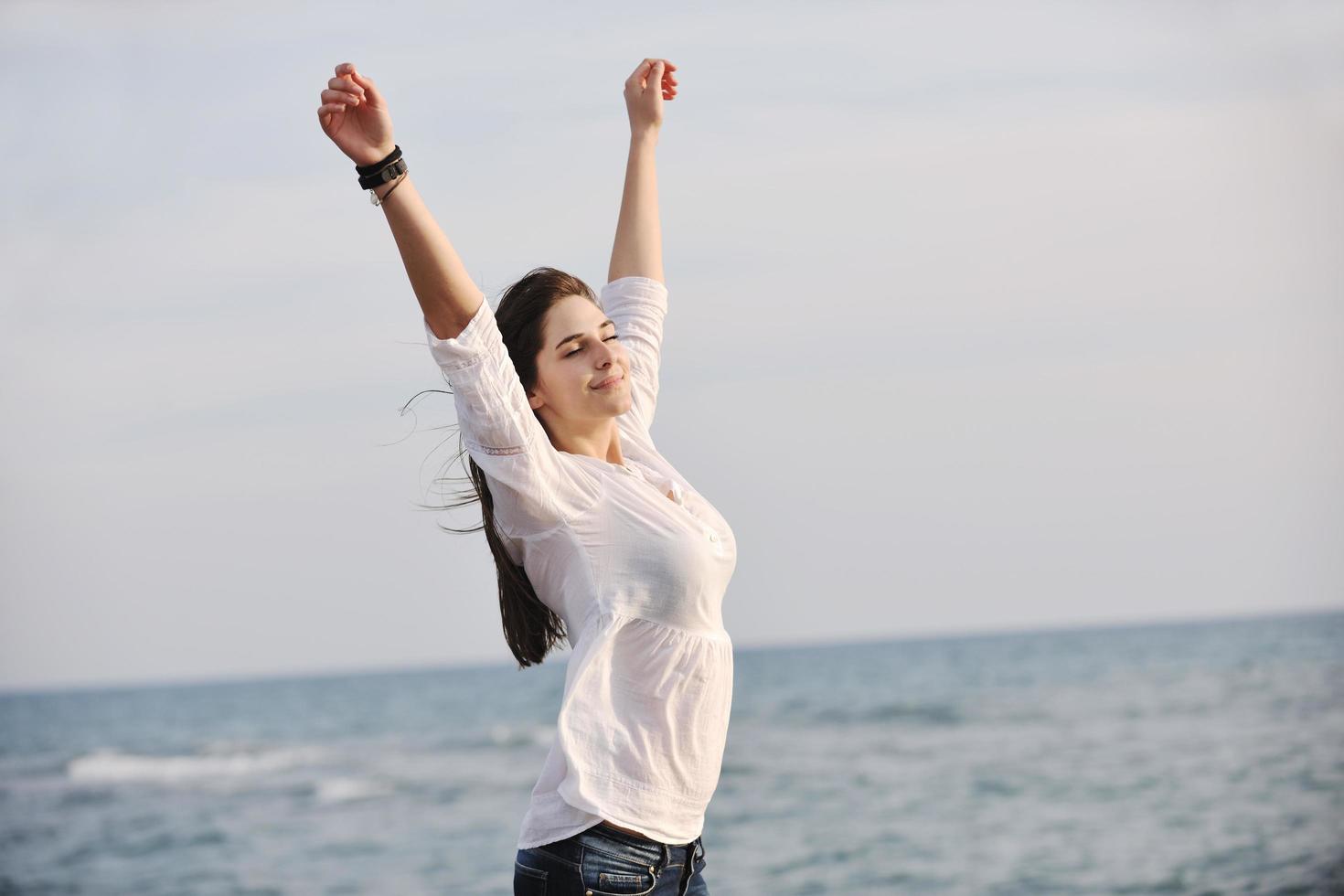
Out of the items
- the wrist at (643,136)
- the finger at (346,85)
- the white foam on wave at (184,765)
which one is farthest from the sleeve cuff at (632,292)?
the white foam on wave at (184,765)

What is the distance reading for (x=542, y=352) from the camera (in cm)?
216

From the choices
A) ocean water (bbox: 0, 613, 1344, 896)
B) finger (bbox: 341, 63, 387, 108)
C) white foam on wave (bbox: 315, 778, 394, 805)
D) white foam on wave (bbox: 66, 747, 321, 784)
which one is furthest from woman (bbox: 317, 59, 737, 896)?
white foam on wave (bbox: 66, 747, 321, 784)

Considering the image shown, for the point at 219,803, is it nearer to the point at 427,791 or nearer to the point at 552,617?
the point at 427,791

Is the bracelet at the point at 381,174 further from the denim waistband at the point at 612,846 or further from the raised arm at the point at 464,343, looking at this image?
the denim waistband at the point at 612,846

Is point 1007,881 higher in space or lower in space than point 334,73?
lower

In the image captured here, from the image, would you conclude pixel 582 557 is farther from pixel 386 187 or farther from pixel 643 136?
pixel 643 136

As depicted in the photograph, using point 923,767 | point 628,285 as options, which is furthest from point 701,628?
point 923,767

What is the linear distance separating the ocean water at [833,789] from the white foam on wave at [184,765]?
0.11 m

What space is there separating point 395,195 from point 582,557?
1.87 feet

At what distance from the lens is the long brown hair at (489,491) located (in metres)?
A: 2.14

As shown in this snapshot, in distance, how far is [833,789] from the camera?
14945 millimetres

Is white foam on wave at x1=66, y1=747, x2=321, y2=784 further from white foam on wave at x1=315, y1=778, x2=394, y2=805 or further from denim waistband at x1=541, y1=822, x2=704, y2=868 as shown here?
denim waistband at x1=541, y1=822, x2=704, y2=868

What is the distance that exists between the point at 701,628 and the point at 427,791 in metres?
15.2

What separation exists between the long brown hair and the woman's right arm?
31 centimetres
